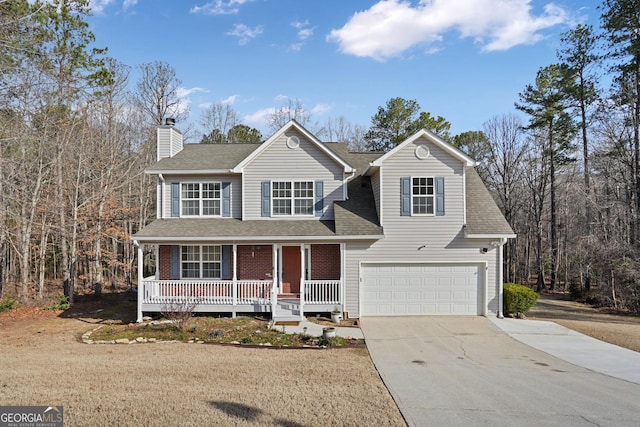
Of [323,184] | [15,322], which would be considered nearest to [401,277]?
[323,184]

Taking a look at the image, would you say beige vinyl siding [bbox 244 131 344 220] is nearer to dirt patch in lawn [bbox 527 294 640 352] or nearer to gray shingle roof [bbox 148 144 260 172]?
gray shingle roof [bbox 148 144 260 172]

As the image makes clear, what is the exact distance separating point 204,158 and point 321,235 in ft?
21.0

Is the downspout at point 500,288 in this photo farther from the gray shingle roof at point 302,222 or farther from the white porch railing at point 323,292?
the white porch railing at point 323,292

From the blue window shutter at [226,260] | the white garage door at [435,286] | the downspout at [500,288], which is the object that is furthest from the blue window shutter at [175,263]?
the downspout at [500,288]

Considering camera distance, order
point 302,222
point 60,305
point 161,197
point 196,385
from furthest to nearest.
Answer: point 60,305
point 161,197
point 302,222
point 196,385

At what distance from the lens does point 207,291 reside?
14.8 m

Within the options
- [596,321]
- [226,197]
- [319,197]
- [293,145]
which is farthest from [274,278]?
[596,321]

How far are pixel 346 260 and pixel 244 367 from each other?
6812 millimetres

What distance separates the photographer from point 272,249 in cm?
1595

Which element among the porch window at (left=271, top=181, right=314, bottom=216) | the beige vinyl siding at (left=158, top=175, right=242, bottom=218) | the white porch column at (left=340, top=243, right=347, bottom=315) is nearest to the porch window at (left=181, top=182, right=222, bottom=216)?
the beige vinyl siding at (left=158, top=175, right=242, bottom=218)

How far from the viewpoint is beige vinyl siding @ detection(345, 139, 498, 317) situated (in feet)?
49.6

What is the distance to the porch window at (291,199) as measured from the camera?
52.5 ft

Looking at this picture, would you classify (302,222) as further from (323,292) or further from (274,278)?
(323,292)

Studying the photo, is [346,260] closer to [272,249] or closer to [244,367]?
[272,249]
